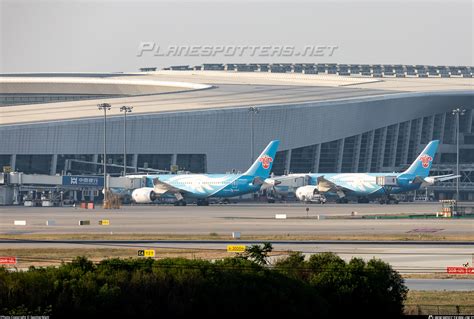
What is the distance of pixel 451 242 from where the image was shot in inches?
2616

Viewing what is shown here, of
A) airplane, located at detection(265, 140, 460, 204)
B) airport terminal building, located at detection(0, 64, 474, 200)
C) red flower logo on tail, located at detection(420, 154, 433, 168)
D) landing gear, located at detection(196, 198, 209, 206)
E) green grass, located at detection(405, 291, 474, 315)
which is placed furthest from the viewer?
airport terminal building, located at detection(0, 64, 474, 200)

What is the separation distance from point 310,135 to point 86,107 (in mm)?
35955

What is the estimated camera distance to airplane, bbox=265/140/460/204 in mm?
136500

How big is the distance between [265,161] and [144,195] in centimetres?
1477

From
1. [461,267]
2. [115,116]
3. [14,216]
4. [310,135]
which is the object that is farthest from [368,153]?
[461,267]

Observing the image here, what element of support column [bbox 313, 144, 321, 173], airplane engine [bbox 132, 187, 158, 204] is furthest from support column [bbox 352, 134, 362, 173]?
airplane engine [bbox 132, 187, 158, 204]

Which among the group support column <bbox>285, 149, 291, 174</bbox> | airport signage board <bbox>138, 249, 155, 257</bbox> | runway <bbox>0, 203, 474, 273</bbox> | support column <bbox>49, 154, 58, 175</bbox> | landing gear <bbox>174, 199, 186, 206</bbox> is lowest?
airport signage board <bbox>138, 249, 155, 257</bbox>

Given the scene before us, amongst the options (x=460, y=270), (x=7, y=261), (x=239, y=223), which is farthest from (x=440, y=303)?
(x=239, y=223)

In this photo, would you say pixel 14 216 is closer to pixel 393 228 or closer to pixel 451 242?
pixel 393 228

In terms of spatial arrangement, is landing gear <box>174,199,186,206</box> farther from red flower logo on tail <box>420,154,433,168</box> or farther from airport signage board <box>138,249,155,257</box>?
airport signage board <box>138,249,155,257</box>

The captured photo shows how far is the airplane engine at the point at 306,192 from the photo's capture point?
469 ft

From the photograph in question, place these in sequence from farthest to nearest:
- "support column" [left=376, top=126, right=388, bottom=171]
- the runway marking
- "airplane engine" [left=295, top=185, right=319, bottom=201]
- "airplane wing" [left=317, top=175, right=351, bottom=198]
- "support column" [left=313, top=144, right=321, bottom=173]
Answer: "support column" [left=376, top=126, right=388, bottom=171]
"support column" [left=313, top=144, right=321, bottom=173]
"airplane wing" [left=317, top=175, right=351, bottom=198]
"airplane engine" [left=295, top=185, right=319, bottom=201]
the runway marking

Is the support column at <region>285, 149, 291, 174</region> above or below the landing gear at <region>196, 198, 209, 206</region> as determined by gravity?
above

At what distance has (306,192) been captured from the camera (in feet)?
470
